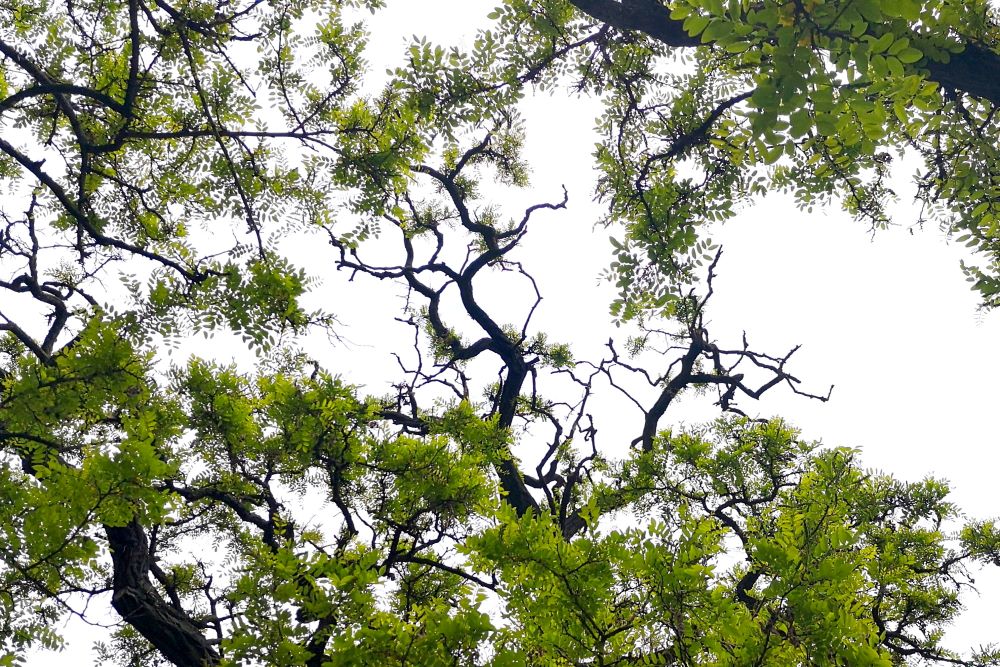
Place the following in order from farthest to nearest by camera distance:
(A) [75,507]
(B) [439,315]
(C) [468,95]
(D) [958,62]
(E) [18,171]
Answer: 1. (B) [439,315]
2. (E) [18,171]
3. (C) [468,95]
4. (A) [75,507]
5. (D) [958,62]

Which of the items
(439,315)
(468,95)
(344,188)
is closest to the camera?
(468,95)

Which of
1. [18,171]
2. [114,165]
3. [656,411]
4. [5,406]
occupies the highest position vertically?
[18,171]

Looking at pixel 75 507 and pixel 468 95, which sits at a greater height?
pixel 468 95

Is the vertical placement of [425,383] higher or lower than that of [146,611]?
higher

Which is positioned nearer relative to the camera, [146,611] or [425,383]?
[146,611]

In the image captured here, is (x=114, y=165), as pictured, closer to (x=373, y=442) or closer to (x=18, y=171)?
(x=18, y=171)

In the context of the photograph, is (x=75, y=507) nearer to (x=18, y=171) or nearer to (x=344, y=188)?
(x=344, y=188)

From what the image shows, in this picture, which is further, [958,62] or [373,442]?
[373,442]

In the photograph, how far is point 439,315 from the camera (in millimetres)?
8906

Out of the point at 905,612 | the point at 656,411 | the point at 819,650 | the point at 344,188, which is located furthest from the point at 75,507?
the point at 905,612

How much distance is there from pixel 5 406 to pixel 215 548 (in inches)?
133

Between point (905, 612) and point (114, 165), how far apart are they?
361 inches

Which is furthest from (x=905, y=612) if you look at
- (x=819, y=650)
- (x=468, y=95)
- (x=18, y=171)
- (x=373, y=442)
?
(x=18, y=171)

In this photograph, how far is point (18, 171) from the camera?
6.23 metres
